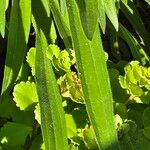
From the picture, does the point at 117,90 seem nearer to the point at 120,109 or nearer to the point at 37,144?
the point at 120,109

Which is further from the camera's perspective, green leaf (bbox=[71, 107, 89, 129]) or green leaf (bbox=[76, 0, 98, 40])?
green leaf (bbox=[71, 107, 89, 129])

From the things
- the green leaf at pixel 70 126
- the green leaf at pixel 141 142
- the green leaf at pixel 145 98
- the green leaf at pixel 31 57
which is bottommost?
the green leaf at pixel 141 142

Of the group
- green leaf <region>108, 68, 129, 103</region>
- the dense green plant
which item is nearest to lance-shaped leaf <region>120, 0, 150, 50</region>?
the dense green plant

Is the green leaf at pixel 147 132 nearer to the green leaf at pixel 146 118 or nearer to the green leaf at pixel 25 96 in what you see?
the green leaf at pixel 146 118

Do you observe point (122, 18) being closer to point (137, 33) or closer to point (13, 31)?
point (137, 33)

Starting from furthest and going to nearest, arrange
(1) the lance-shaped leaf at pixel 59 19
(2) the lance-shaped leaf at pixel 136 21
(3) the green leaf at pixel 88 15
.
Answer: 1. (2) the lance-shaped leaf at pixel 136 21
2. (1) the lance-shaped leaf at pixel 59 19
3. (3) the green leaf at pixel 88 15

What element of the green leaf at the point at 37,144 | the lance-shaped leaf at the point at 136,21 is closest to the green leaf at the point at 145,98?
the green leaf at the point at 37,144

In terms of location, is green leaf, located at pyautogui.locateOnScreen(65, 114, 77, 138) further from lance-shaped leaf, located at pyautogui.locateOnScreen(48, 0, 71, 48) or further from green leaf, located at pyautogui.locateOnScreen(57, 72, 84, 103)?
lance-shaped leaf, located at pyautogui.locateOnScreen(48, 0, 71, 48)

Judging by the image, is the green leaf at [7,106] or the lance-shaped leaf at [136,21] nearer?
the green leaf at [7,106]
